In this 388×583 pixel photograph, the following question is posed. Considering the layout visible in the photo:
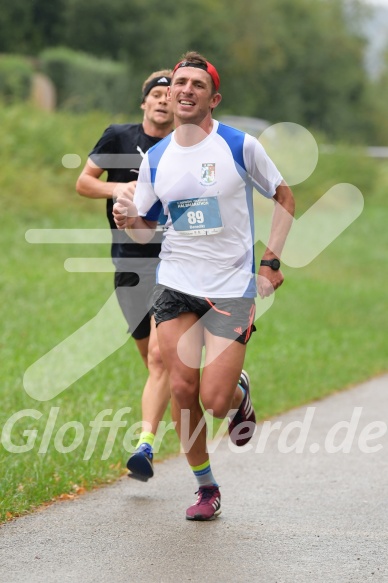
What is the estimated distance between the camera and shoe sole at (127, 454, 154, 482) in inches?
274

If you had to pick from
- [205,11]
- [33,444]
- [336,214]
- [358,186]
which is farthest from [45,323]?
[205,11]

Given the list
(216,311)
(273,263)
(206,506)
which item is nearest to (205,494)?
(206,506)

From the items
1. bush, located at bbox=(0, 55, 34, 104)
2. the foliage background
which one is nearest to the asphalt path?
bush, located at bbox=(0, 55, 34, 104)

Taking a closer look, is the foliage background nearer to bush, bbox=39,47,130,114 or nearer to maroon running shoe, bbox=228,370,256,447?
bush, bbox=39,47,130,114

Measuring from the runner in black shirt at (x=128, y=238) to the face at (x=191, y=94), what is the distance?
49.4 inches

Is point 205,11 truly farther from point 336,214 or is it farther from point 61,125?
point 61,125

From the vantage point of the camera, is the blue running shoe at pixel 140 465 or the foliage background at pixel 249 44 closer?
the blue running shoe at pixel 140 465

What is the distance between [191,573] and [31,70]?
98.6ft

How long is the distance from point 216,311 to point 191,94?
3.72 ft

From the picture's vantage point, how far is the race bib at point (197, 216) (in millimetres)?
6156

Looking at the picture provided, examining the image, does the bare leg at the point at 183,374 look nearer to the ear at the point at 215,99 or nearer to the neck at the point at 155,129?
the ear at the point at 215,99

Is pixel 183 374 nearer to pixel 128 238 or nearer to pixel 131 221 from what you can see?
pixel 131 221

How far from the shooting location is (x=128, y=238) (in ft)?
25.3

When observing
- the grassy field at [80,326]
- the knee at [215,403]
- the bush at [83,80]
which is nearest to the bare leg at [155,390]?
the grassy field at [80,326]
